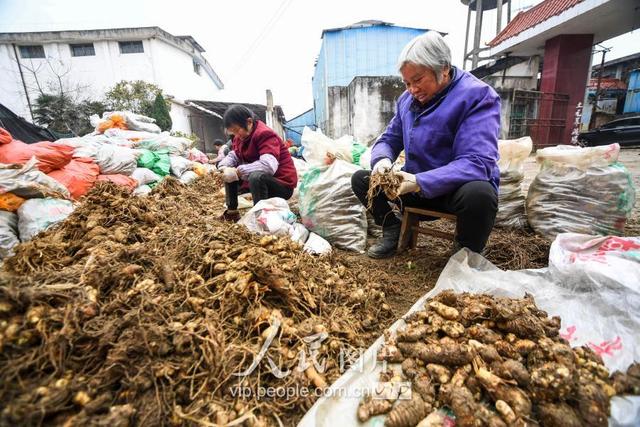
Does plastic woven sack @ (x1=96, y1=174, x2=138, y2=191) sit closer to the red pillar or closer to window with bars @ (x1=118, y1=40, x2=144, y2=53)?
the red pillar

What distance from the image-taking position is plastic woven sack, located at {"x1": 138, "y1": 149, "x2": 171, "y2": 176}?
5098 millimetres

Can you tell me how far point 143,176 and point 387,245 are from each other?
3985mm

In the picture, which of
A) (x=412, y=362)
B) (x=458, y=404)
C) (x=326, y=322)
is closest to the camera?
(x=458, y=404)

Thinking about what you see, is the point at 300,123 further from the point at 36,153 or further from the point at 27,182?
the point at 27,182

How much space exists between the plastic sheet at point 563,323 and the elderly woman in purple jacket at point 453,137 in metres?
0.35

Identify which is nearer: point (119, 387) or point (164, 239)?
point (119, 387)

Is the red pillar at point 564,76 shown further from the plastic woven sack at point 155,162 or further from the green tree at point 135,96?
the green tree at point 135,96

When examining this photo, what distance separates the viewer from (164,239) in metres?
1.91

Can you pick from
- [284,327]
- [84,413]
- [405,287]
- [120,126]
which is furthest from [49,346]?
[120,126]

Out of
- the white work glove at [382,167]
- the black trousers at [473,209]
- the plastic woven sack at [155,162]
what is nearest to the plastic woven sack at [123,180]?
the plastic woven sack at [155,162]

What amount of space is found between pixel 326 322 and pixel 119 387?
0.81 m

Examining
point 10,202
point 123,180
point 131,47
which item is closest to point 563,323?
point 10,202

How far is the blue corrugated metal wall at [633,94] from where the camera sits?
15394 millimetres

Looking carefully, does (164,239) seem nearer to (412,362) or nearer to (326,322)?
(326,322)
